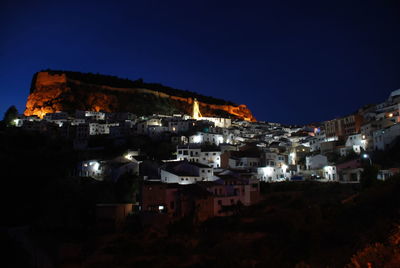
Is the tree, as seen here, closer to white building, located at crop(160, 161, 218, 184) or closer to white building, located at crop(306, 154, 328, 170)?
white building, located at crop(160, 161, 218, 184)

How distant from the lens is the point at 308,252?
1769cm

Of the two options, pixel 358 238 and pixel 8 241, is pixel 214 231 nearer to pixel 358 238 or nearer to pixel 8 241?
pixel 358 238

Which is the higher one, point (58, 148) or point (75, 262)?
point (58, 148)

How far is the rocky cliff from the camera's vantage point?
211 ft

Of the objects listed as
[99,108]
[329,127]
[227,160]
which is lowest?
[227,160]

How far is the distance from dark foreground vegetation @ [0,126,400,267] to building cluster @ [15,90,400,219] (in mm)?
1915

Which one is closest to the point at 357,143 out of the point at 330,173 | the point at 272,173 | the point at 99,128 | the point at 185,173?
the point at 330,173

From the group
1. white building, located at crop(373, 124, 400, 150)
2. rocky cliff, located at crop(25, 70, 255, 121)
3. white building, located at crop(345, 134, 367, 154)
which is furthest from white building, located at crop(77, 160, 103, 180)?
rocky cliff, located at crop(25, 70, 255, 121)

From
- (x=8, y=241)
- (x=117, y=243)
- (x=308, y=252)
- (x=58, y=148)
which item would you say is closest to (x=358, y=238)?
(x=308, y=252)

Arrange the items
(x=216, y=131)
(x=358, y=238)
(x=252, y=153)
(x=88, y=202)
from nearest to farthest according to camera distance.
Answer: (x=358, y=238), (x=88, y=202), (x=252, y=153), (x=216, y=131)

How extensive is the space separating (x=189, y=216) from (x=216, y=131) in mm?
24404

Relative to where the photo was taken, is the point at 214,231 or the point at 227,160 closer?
the point at 214,231

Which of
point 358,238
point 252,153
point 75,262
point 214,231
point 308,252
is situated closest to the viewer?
point 358,238

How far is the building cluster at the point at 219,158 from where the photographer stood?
79.0ft
